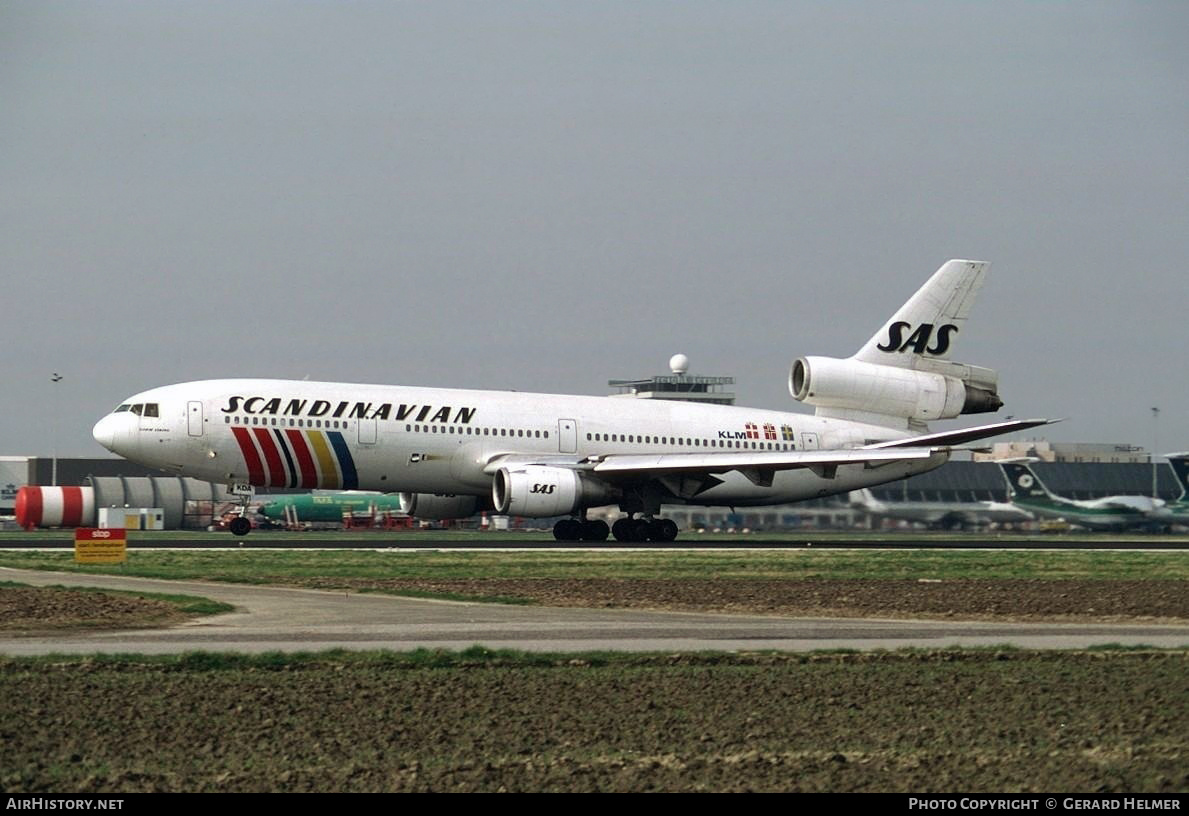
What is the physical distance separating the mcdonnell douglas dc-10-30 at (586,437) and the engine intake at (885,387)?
1.9 inches

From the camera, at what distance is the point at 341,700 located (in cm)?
1452

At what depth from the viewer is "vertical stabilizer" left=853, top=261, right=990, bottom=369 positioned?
52.7 m

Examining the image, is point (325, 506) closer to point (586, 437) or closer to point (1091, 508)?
point (586, 437)

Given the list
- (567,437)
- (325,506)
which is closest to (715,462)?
(567,437)

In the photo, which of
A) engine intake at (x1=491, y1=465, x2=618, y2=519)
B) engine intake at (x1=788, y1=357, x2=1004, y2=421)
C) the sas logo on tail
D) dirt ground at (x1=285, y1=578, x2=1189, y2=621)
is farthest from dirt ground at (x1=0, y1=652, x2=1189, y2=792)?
the sas logo on tail

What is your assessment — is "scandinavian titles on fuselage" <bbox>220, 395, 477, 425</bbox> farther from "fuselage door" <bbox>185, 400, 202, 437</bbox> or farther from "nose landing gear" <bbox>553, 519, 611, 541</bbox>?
"nose landing gear" <bbox>553, 519, 611, 541</bbox>

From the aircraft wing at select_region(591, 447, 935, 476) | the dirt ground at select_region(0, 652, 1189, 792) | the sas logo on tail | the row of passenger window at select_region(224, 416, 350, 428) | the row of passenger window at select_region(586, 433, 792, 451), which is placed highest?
the sas logo on tail

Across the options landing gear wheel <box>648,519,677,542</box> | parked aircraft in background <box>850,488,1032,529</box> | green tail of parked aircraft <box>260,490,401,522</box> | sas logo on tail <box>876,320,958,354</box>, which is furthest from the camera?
green tail of parked aircraft <box>260,490,401,522</box>

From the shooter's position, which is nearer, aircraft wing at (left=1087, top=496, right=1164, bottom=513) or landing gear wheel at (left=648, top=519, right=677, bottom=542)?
landing gear wheel at (left=648, top=519, right=677, bottom=542)

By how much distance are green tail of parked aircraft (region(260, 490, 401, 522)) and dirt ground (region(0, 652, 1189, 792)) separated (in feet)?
230

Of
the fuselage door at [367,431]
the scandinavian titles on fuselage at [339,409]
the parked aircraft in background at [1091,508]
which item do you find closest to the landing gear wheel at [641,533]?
the scandinavian titles on fuselage at [339,409]
